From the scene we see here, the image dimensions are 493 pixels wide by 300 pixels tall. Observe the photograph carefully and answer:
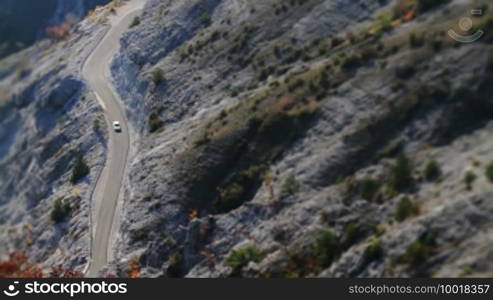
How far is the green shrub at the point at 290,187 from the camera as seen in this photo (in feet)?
224

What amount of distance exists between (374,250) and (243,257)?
14426 mm

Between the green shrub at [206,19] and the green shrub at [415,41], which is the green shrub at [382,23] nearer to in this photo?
the green shrub at [415,41]

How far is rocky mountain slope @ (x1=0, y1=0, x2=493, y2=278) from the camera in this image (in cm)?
5741

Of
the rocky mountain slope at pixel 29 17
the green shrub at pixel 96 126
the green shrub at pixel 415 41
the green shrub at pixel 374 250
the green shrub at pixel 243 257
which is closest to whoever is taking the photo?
the green shrub at pixel 374 250

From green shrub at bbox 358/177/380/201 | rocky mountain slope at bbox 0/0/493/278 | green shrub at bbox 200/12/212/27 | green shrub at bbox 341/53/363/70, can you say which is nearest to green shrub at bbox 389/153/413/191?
rocky mountain slope at bbox 0/0/493/278

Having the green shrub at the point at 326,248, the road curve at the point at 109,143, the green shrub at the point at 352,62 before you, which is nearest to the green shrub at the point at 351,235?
the green shrub at the point at 326,248

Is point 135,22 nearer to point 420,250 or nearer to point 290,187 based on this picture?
point 290,187

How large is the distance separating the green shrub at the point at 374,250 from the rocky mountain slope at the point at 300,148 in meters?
0.09

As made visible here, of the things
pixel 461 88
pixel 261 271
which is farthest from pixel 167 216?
pixel 461 88

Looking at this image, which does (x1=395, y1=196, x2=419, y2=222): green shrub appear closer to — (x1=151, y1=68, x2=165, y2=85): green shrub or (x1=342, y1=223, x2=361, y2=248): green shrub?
(x1=342, y1=223, x2=361, y2=248): green shrub

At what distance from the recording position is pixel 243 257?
6562 centimetres

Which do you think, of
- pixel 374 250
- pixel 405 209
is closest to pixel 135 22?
pixel 405 209

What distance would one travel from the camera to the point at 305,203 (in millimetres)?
66250

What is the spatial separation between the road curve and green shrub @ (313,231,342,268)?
2950 cm
